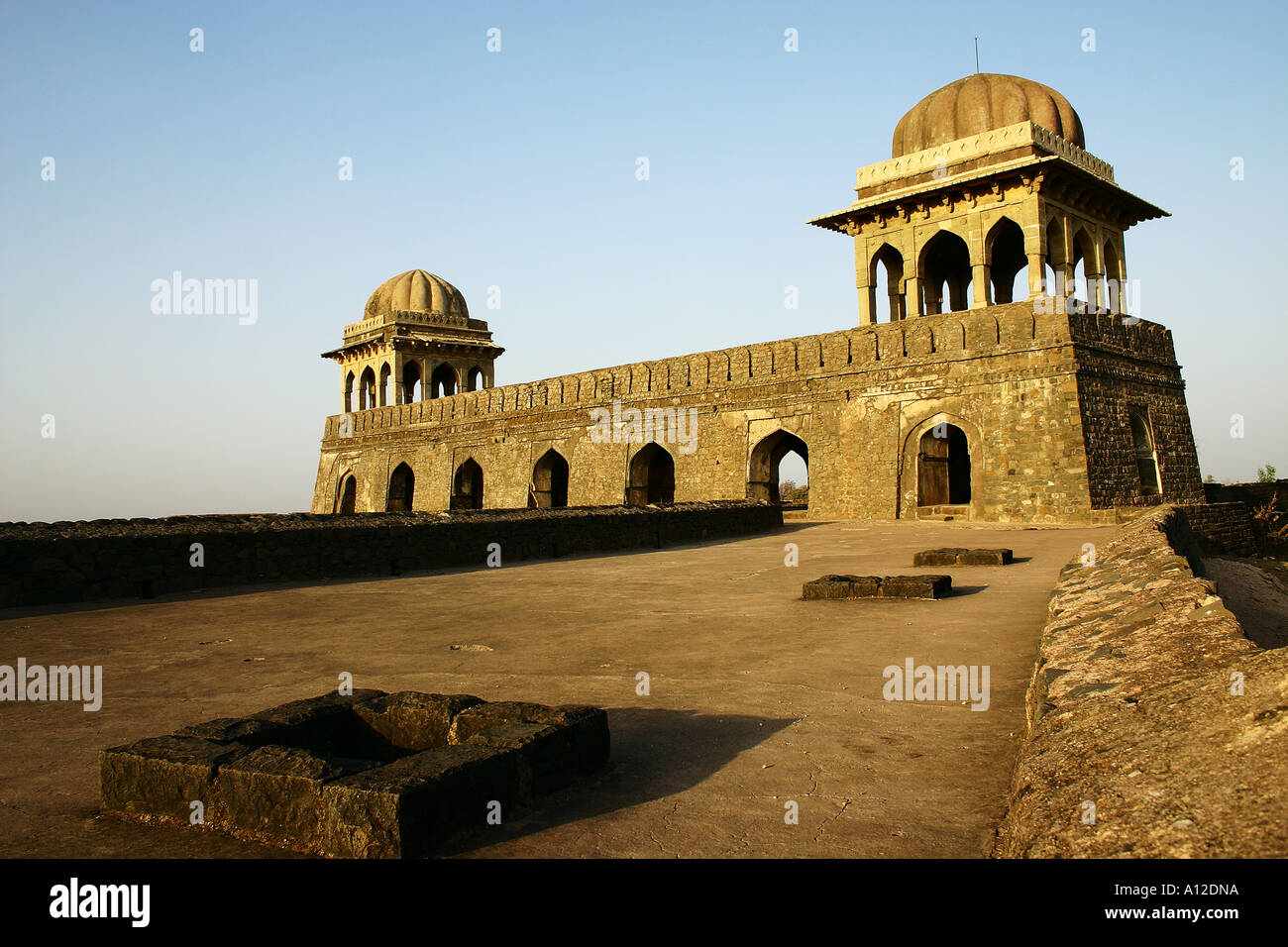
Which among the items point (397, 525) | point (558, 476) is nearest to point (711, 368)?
point (558, 476)

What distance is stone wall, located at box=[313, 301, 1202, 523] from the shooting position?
16.2m

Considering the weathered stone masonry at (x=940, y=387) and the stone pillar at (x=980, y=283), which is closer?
the weathered stone masonry at (x=940, y=387)

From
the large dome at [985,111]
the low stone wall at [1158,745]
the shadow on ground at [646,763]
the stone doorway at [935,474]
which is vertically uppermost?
the large dome at [985,111]

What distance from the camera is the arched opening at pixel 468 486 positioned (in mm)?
28859

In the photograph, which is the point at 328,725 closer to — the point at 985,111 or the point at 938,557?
the point at 938,557

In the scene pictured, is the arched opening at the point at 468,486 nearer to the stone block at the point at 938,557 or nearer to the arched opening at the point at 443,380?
the arched opening at the point at 443,380

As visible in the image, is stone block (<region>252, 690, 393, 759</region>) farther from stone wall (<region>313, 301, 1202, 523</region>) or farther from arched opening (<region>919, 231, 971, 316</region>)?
arched opening (<region>919, 231, 971, 316</region>)

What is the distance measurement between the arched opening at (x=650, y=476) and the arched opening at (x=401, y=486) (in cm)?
1059

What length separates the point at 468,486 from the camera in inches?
1160

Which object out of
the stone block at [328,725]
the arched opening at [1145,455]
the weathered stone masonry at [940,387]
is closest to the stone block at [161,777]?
the stone block at [328,725]

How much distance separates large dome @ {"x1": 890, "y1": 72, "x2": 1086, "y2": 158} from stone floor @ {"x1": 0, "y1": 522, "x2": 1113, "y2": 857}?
Answer: 15336 mm

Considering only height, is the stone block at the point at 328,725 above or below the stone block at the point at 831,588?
below

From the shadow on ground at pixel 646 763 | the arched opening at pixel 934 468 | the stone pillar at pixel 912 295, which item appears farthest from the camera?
the stone pillar at pixel 912 295
